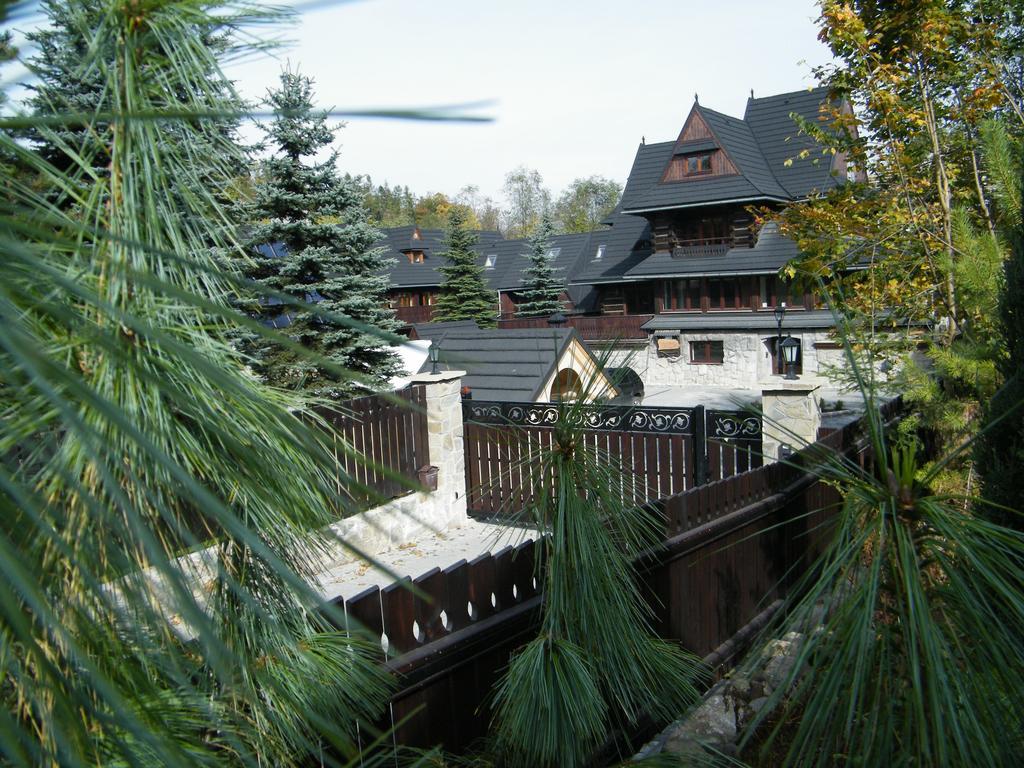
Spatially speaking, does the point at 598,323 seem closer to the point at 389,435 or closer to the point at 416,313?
the point at 416,313

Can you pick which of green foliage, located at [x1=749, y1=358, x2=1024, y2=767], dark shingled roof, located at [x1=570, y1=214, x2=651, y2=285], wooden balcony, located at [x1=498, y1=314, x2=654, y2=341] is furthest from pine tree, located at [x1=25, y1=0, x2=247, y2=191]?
dark shingled roof, located at [x1=570, y1=214, x2=651, y2=285]

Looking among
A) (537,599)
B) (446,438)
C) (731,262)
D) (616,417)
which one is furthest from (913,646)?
(731,262)

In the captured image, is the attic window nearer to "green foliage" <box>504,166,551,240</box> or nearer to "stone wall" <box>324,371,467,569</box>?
"stone wall" <box>324,371,467,569</box>

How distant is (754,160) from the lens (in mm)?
26078

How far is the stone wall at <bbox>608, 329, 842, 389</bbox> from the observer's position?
2402 centimetres

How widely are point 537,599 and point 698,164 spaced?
24.8 m

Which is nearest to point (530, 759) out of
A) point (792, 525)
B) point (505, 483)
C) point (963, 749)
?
point (963, 749)

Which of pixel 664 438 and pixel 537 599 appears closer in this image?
pixel 537 599

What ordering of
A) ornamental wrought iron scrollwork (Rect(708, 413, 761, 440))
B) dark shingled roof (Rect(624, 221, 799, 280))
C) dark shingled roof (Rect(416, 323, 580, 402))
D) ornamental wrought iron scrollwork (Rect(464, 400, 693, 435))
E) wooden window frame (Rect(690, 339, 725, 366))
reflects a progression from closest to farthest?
ornamental wrought iron scrollwork (Rect(708, 413, 761, 440))
ornamental wrought iron scrollwork (Rect(464, 400, 693, 435))
dark shingled roof (Rect(416, 323, 580, 402))
dark shingled roof (Rect(624, 221, 799, 280))
wooden window frame (Rect(690, 339, 725, 366))

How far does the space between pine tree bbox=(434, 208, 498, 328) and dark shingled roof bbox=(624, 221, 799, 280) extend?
738 cm

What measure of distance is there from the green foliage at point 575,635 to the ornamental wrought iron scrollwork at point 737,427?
4.93 m

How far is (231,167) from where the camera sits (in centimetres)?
128

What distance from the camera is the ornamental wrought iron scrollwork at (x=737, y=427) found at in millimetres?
7312

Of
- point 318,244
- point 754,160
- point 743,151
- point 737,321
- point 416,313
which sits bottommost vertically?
point 737,321
